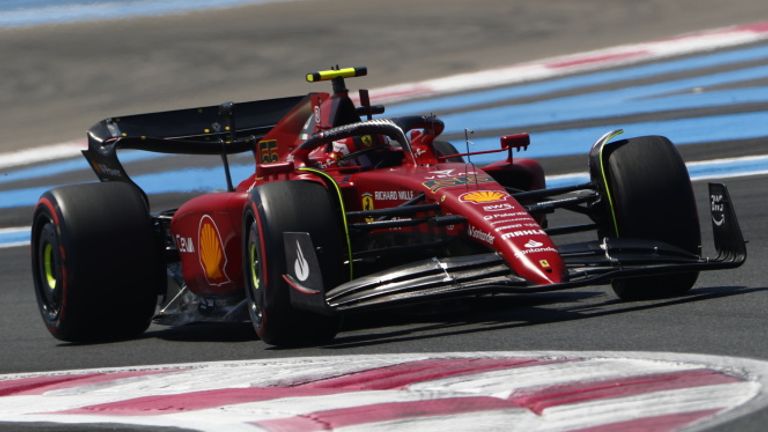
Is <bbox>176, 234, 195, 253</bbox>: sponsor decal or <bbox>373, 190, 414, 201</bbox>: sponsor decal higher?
<bbox>373, 190, 414, 201</bbox>: sponsor decal

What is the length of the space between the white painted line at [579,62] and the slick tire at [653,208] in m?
12.1

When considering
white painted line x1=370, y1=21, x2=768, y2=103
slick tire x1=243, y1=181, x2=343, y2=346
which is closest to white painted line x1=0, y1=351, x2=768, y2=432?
slick tire x1=243, y1=181, x2=343, y2=346

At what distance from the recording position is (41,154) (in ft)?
63.9

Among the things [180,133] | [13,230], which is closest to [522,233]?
[180,133]

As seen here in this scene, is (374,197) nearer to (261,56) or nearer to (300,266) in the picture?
(300,266)

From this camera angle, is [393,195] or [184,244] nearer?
[393,195]

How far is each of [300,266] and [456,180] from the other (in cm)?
101

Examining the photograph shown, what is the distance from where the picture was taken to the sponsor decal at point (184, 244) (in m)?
8.80

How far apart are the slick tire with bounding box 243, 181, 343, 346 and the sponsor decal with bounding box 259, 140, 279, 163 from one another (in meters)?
1.59

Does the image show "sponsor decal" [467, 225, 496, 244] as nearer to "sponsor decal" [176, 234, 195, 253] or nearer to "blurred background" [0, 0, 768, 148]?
"sponsor decal" [176, 234, 195, 253]

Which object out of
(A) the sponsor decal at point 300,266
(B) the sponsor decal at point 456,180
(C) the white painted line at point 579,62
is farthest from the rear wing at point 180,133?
(C) the white painted line at point 579,62

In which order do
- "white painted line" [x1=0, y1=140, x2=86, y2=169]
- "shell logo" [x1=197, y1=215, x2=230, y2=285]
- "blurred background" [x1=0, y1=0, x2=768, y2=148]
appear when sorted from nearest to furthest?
"shell logo" [x1=197, y1=215, x2=230, y2=285] → "white painted line" [x1=0, y1=140, x2=86, y2=169] → "blurred background" [x1=0, y1=0, x2=768, y2=148]

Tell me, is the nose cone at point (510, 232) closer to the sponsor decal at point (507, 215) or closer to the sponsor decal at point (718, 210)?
the sponsor decal at point (507, 215)

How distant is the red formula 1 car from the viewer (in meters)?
7.29
